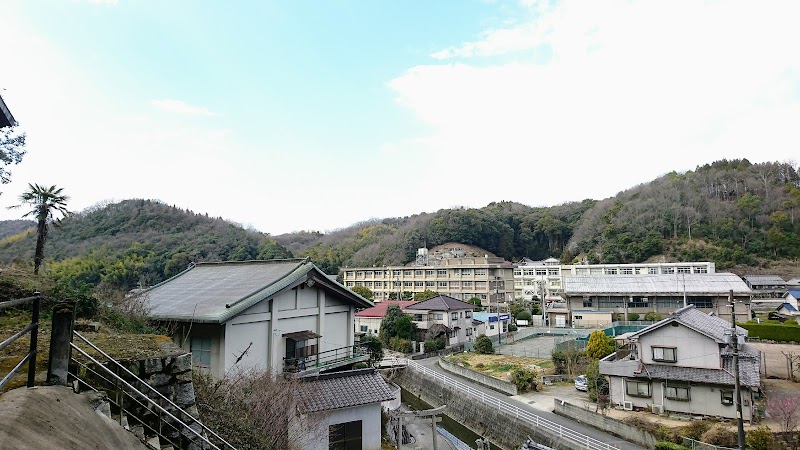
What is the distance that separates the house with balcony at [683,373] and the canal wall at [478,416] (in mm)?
4790

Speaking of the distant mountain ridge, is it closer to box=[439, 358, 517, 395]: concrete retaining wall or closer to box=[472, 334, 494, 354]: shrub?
box=[472, 334, 494, 354]: shrub

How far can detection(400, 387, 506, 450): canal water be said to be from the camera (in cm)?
2122

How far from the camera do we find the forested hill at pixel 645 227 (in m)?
66.4

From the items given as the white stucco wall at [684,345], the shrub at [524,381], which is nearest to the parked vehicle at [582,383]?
the shrub at [524,381]

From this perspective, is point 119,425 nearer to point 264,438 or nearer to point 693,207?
point 264,438

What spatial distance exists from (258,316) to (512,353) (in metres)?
26.7

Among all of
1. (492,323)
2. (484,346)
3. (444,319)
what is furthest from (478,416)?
(492,323)

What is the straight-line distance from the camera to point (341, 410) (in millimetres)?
12578

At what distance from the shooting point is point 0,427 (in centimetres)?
285

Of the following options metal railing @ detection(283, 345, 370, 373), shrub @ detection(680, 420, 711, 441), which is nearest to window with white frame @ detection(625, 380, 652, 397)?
shrub @ detection(680, 420, 711, 441)

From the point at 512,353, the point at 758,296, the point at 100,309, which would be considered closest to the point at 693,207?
the point at 758,296

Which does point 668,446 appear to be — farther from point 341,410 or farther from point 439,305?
point 439,305

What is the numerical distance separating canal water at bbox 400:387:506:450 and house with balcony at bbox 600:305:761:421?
6812mm

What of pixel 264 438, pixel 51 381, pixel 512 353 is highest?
pixel 51 381
